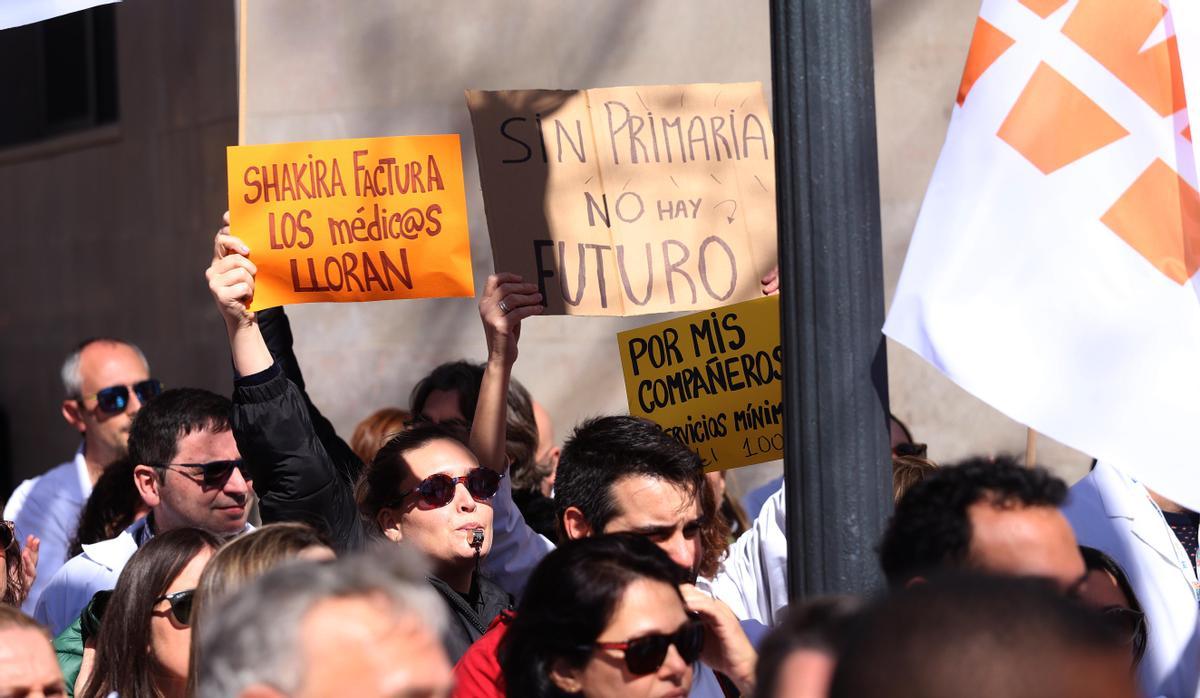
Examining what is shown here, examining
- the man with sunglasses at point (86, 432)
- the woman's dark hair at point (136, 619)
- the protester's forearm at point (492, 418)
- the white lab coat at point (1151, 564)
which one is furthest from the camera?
the man with sunglasses at point (86, 432)

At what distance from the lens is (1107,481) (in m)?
3.99

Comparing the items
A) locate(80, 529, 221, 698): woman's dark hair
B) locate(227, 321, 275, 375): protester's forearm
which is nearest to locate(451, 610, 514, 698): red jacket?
locate(80, 529, 221, 698): woman's dark hair

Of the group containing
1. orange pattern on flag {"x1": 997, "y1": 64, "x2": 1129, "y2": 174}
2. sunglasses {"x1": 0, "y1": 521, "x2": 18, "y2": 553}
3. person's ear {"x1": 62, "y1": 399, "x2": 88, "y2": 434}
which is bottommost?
sunglasses {"x1": 0, "y1": 521, "x2": 18, "y2": 553}

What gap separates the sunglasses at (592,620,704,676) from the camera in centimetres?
271

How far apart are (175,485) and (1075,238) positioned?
8.63 ft

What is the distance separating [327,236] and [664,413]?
3.51 feet

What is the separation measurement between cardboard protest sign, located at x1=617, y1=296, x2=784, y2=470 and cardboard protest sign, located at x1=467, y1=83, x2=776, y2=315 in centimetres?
9

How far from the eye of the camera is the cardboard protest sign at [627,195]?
4.20 m

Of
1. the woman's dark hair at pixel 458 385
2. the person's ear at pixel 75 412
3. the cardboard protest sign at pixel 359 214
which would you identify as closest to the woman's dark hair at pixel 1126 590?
the cardboard protest sign at pixel 359 214

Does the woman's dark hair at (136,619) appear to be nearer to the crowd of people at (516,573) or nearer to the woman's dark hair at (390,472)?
the crowd of people at (516,573)

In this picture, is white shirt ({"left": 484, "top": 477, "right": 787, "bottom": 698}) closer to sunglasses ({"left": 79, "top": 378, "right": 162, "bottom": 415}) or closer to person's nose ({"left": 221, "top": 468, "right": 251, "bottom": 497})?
person's nose ({"left": 221, "top": 468, "right": 251, "bottom": 497})

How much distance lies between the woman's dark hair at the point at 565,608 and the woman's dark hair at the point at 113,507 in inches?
100

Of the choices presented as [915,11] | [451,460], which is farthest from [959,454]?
[451,460]

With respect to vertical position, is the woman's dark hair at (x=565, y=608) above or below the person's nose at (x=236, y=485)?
below
